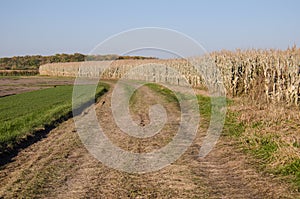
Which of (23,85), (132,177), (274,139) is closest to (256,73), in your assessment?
(274,139)

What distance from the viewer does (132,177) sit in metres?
8.52

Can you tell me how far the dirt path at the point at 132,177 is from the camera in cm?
748

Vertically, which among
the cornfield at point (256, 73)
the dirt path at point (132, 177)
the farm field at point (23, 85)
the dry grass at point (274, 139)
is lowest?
the farm field at point (23, 85)

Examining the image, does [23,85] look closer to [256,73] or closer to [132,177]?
[256,73]

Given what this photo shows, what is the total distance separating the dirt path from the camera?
24.6ft

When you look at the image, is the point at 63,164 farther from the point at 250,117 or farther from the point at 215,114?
the point at 215,114

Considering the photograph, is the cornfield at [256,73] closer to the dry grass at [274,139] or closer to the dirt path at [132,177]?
the dry grass at [274,139]

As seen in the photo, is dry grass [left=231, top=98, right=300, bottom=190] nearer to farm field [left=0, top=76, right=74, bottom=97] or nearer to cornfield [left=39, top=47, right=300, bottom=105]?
cornfield [left=39, top=47, right=300, bottom=105]

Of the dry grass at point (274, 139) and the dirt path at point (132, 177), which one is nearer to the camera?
the dirt path at point (132, 177)

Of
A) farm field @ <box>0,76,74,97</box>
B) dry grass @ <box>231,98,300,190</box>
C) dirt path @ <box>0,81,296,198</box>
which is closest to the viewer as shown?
dirt path @ <box>0,81,296,198</box>

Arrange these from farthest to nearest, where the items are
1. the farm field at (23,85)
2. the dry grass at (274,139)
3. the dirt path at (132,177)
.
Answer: the farm field at (23,85), the dry grass at (274,139), the dirt path at (132,177)

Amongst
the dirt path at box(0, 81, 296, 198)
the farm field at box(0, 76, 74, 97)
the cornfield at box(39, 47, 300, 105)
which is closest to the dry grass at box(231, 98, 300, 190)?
the dirt path at box(0, 81, 296, 198)

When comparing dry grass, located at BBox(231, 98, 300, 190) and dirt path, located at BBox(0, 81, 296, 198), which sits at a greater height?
dry grass, located at BBox(231, 98, 300, 190)

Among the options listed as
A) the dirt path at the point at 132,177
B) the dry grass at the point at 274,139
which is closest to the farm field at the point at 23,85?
→ the dirt path at the point at 132,177
